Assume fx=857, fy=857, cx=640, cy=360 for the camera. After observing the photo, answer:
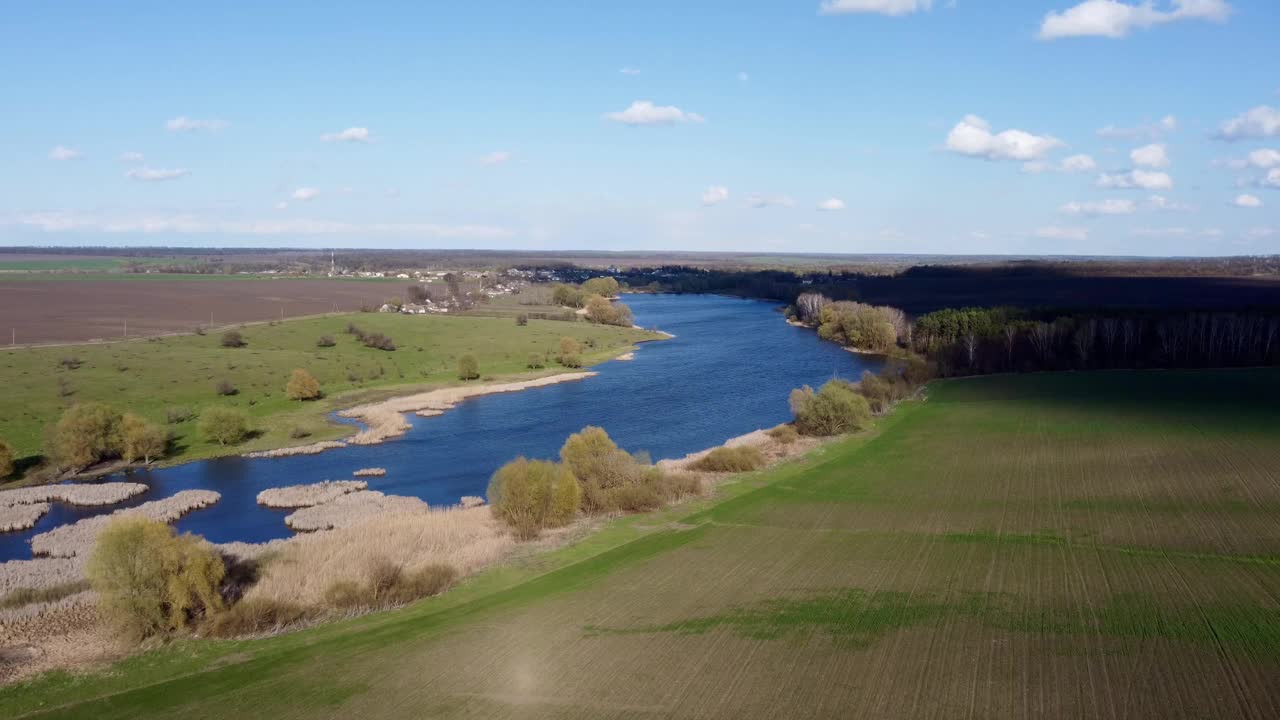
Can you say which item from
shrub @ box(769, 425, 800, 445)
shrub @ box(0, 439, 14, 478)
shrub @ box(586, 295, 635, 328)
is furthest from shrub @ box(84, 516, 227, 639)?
shrub @ box(586, 295, 635, 328)

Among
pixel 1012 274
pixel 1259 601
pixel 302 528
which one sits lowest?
pixel 302 528

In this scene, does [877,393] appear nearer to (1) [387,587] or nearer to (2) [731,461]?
(2) [731,461]

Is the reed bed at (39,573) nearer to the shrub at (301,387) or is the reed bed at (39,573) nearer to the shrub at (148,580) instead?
the shrub at (148,580)

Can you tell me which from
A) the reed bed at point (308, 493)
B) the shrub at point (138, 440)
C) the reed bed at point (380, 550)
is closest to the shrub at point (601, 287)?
the shrub at point (138, 440)

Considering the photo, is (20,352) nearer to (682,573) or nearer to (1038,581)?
(682,573)

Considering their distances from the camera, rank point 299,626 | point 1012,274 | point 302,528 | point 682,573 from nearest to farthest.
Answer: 1. point 299,626
2. point 682,573
3. point 302,528
4. point 1012,274

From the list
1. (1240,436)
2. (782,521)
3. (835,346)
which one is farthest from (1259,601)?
(835,346)
